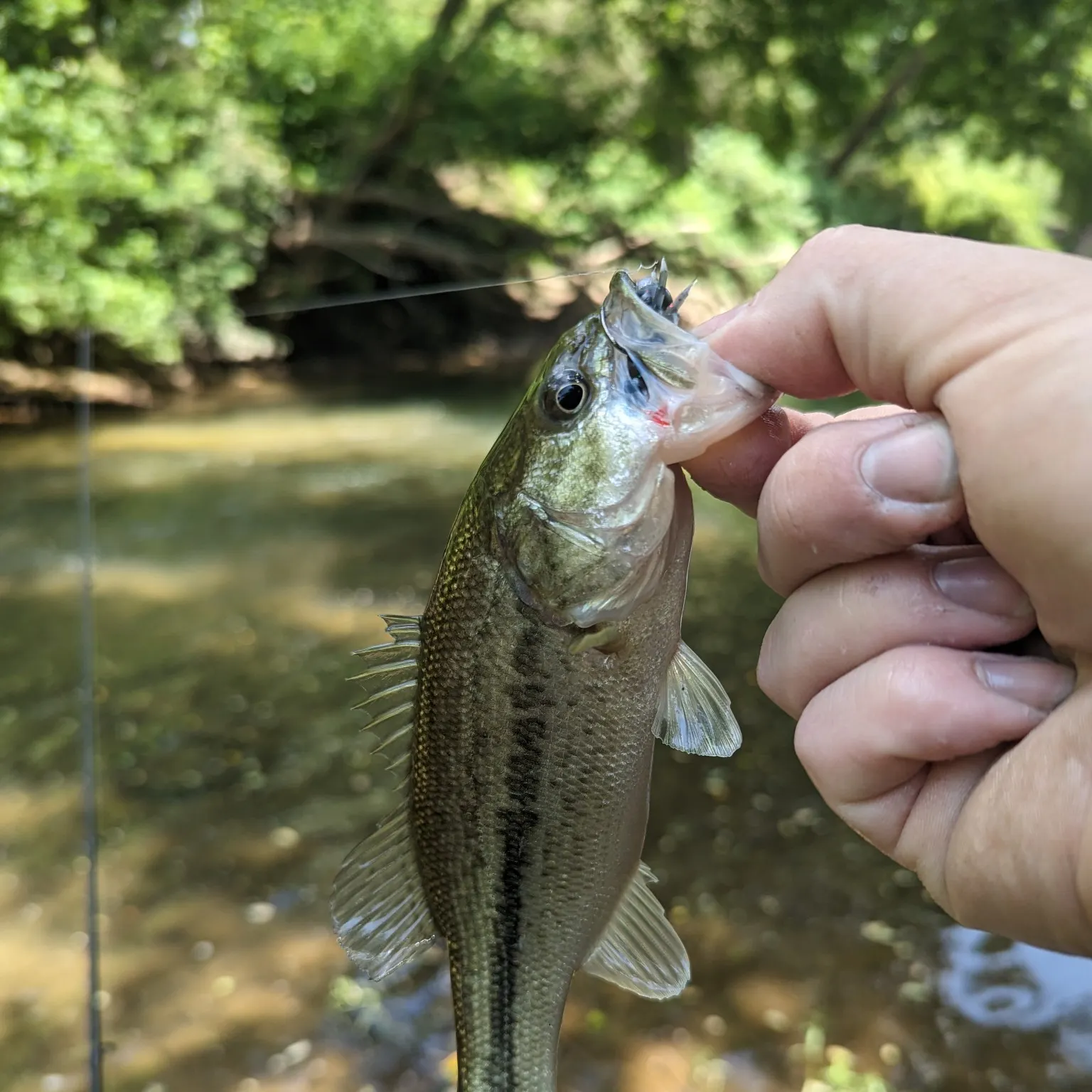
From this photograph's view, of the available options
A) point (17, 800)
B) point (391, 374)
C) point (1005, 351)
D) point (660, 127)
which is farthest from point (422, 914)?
point (391, 374)

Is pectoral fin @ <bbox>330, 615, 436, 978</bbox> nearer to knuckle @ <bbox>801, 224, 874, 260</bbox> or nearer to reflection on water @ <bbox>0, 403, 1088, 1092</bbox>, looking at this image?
knuckle @ <bbox>801, 224, 874, 260</bbox>

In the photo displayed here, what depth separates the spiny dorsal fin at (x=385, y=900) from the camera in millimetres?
1563

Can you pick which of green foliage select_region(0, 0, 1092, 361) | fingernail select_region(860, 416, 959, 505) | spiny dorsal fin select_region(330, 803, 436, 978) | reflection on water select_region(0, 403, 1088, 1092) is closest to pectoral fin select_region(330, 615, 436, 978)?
spiny dorsal fin select_region(330, 803, 436, 978)

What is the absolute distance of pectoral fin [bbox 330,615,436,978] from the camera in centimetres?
156

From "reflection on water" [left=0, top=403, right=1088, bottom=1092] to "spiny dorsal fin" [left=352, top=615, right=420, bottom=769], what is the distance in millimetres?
2005

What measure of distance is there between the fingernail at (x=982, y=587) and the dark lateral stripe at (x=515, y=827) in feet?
2.02

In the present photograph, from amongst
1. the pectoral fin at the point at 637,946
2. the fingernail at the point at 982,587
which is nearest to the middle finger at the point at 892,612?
the fingernail at the point at 982,587

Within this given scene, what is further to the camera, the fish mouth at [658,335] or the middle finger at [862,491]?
the fish mouth at [658,335]

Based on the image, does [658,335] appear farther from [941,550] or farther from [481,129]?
[481,129]

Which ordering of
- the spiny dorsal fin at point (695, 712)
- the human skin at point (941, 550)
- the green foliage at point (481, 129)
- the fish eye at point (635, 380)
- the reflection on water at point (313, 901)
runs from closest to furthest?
the human skin at point (941, 550) → the fish eye at point (635, 380) → the spiny dorsal fin at point (695, 712) → the reflection on water at point (313, 901) → the green foliage at point (481, 129)

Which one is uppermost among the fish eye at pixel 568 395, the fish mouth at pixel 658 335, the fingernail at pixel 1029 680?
the fish mouth at pixel 658 335

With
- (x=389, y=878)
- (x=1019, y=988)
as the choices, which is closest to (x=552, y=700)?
(x=389, y=878)

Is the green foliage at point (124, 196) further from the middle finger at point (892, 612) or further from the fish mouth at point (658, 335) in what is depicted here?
the middle finger at point (892, 612)

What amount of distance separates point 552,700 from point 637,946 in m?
0.52
